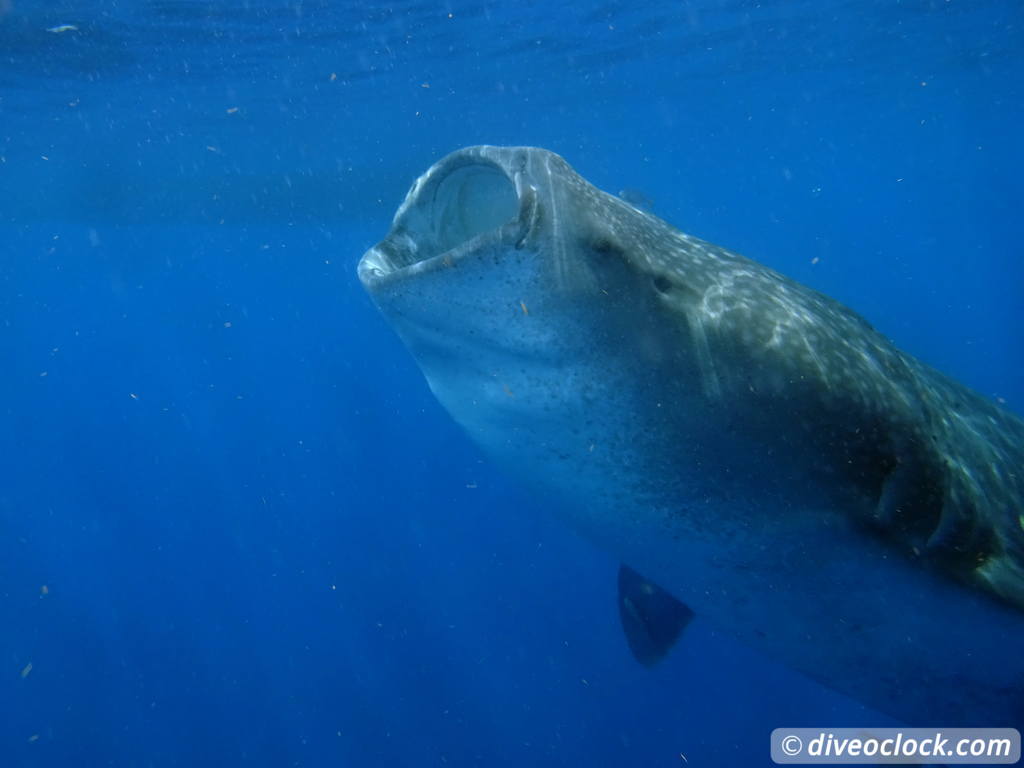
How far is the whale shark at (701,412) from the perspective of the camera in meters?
2.20

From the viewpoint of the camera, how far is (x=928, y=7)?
1853 centimetres

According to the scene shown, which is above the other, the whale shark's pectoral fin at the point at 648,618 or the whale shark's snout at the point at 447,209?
the whale shark's snout at the point at 447,209

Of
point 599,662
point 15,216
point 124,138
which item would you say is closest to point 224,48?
point 124,138

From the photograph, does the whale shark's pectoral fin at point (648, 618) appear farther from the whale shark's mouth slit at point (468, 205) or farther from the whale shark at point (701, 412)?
the whale shark's mouth slit at point (468, 205)

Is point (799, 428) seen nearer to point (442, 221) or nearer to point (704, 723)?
point (442, 221)

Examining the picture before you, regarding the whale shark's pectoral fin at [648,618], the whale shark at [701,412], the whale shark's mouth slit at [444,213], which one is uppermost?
the whale shark's mouth slit at [444,213]

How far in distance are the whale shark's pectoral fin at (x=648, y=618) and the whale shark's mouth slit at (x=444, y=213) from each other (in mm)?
3267

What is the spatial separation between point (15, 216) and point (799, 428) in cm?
3725

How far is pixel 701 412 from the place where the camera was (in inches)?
96.6

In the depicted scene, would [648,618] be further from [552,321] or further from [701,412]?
[552,321]
